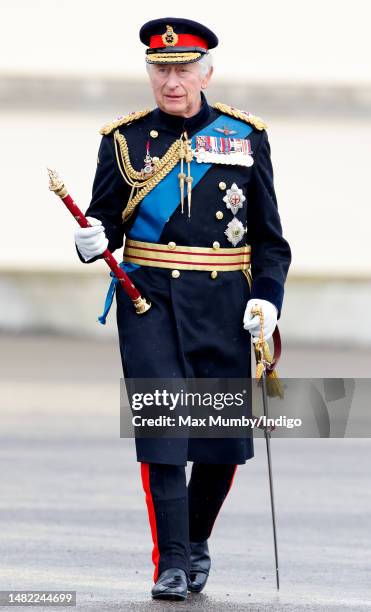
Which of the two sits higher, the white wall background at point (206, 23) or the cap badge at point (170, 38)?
the cap badge at point (170, 38)

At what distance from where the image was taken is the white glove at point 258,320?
681cm

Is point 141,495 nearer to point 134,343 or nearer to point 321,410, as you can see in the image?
point 321,410

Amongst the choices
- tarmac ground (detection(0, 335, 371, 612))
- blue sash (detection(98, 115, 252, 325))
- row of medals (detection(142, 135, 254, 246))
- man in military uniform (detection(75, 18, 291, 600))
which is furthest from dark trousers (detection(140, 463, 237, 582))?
row of medals (detection(142, 135, 254, 246))

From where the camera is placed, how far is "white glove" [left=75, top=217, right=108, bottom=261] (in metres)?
6.72

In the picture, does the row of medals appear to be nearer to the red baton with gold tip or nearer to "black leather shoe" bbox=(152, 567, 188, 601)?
the red baton with gold tip

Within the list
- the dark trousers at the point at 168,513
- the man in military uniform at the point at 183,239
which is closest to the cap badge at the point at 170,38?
the man in military uniform at the point at 183,239

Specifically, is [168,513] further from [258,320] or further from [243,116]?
[243,116]

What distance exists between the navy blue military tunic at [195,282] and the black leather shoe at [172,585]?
0.37m

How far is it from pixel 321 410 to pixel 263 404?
7.16 feet

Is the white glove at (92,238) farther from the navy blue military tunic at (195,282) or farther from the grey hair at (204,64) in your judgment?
the grey hair at (204,64)

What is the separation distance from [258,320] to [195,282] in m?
0.24

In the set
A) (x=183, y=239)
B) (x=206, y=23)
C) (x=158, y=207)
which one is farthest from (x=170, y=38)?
(x=206, y=23)

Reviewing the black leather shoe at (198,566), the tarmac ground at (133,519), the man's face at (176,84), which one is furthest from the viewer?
the tarmac ground at (133,519)

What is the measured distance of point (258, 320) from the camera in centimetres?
681
